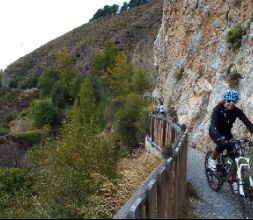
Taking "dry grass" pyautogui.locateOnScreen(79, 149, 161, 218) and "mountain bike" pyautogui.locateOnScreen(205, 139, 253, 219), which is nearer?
"mountain bike" pyautogui.locateOnScreen(205, 139, 253, 219)

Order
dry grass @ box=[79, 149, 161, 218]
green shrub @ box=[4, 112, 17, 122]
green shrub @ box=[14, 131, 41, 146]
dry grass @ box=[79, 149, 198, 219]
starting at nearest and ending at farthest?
dry grass @ box=[79, 149, 198, 219] → dry grass @ box=[79, 149, 161, 218] → green shrub @ box=[14, 131, 41, 146] → green shrub @ box=[4, 112, 17, 122]

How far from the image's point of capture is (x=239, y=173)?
31.4ft

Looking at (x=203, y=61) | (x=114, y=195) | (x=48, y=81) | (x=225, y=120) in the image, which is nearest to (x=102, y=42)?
(x=48, y=81)

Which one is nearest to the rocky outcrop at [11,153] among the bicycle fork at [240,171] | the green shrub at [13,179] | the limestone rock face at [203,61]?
the green shrub at [13,179]

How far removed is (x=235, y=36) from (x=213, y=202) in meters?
13.9

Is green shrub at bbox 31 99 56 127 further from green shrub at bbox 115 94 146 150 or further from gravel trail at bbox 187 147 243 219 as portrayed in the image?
gravel trail at bbox 187 147 243 219

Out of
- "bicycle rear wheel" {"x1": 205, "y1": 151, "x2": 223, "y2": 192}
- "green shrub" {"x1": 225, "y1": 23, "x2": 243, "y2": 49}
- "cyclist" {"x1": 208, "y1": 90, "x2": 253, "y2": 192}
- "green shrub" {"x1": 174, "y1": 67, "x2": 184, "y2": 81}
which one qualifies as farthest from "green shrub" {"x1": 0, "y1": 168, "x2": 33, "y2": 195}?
"cyclist" {"x1": 208, "y1": 90, "x2": 253, "y2": 192}

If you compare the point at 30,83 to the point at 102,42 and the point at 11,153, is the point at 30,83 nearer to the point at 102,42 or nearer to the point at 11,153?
the point at 102,42

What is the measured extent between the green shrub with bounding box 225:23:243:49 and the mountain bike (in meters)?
12.1

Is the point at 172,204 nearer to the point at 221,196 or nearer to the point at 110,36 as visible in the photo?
the point at 221,196

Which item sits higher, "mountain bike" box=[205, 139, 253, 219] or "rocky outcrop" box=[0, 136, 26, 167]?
"mountain bike" box=[205, 139, 253, 219]

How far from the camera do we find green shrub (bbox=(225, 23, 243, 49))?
22844mm

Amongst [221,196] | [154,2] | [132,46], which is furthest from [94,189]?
[154,2]

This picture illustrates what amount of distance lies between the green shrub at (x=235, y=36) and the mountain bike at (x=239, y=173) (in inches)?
477
